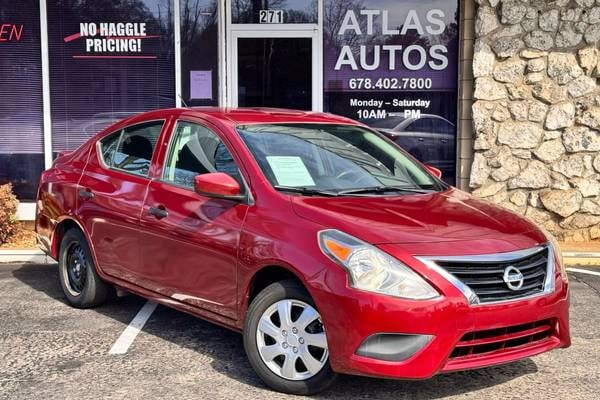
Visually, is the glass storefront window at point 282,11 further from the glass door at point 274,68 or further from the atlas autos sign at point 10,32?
the atlas autos sign at point 10,32

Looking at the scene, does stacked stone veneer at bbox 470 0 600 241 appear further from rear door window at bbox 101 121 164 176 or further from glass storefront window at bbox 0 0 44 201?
glass storefront window at bbox 0 0 44 201

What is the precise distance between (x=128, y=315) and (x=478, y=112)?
5184mm

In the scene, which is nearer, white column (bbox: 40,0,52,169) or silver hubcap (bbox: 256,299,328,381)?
silver hubcap (bbox: 256,299,328,381)

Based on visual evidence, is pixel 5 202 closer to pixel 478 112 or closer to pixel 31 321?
pixel 31 321

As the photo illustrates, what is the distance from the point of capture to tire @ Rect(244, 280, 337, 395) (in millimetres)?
3895

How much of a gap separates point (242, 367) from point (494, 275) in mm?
1713

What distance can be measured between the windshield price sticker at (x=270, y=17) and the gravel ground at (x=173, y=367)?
4930mm

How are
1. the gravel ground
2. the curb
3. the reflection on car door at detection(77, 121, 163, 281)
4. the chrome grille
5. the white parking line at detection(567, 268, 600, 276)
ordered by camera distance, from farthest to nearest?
the curb → the white parking line at detection(567, 268, 600, 276) → the reflection on car door at detection(77, 121, 163, 281) → the gravel ground → the chrome grille

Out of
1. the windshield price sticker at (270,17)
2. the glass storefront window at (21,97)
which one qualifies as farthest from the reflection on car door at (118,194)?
the windshield price sticker at (270,17)

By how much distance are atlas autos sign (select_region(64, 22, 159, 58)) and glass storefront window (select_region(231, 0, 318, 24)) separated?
4.17 feet

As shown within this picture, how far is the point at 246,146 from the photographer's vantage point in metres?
4.61

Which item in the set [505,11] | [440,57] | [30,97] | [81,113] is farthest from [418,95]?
[30,97]

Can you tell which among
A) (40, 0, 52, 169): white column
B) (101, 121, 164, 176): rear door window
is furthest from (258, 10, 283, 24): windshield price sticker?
(101, 121, 164, 176): rear door window

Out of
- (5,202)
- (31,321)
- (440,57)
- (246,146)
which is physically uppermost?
(440,57)
